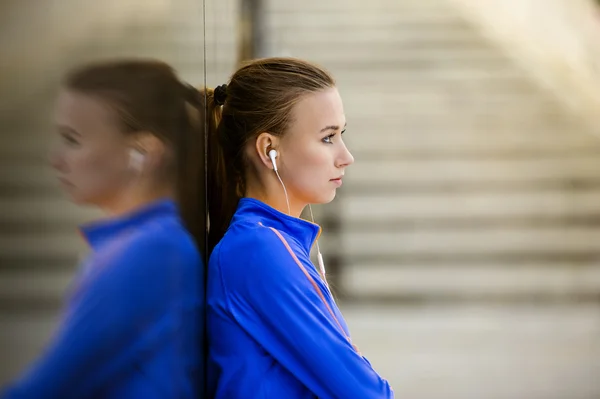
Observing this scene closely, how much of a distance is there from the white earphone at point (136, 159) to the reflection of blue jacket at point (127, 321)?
0.03 m

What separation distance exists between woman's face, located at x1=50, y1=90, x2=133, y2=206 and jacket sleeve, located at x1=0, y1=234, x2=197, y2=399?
43mm

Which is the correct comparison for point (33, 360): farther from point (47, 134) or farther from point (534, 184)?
point (534, 184)

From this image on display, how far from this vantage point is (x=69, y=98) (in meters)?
0.33

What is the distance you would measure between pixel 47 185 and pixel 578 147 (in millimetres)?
4566

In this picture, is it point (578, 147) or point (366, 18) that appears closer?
point (578, 147)

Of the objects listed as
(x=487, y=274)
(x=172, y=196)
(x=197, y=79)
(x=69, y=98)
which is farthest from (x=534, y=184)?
(x=69, y=98)

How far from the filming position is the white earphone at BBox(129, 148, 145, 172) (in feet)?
1.63

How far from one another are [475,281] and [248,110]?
323cm

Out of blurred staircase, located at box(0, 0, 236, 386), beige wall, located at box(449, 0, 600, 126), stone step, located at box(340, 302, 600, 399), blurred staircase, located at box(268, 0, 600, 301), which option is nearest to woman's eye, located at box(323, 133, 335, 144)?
blurred staircase, located at box(0, 0, 236, 386)

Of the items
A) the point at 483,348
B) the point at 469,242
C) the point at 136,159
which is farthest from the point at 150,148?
the point at 469,242

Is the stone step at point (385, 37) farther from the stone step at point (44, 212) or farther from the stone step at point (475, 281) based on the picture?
the stone step at point (44, 212)

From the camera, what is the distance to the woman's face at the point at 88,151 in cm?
32

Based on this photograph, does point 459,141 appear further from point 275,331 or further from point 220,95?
point 275,331

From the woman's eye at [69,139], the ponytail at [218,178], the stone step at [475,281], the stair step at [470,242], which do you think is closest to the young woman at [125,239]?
the woman's eye at [69,139]
